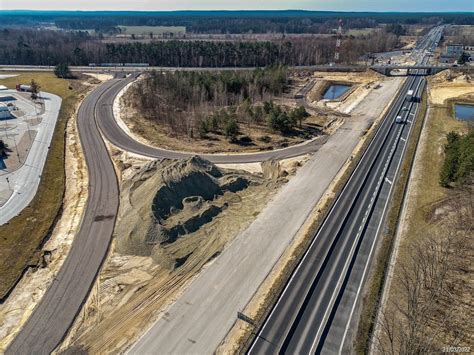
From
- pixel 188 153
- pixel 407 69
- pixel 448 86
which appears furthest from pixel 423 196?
pixel 407 69

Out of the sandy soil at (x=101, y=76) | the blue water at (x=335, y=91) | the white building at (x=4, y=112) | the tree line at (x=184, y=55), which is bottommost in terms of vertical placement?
the white building at (x=4, y=112)

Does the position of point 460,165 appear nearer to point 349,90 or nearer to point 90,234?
point 90,234

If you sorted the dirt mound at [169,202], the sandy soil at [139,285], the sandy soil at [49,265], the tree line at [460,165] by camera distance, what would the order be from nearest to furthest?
the sandy soil at [139,285], the sandy soil at [49,265], the dirt mound at [169,202], the tree line at [460,165]

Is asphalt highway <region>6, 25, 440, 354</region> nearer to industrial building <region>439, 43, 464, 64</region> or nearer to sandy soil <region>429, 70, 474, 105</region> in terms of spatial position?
sandy soil <region>429, 70, 474, 105</region>

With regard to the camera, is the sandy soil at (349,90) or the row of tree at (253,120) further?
the sandy soil at (349,90)

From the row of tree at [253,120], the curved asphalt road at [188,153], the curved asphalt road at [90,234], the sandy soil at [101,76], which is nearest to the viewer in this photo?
the curved asphalt road at [90,234]

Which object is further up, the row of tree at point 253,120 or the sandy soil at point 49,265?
the row of tree at point 253,120

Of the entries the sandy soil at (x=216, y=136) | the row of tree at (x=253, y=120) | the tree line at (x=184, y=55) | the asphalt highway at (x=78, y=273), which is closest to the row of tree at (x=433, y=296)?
the asphalt highway at (x=78, y=273)

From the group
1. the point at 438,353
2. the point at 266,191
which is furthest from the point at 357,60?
the point at 438,353

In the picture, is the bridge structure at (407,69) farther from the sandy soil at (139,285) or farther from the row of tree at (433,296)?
the sandy soil at (139,285)
